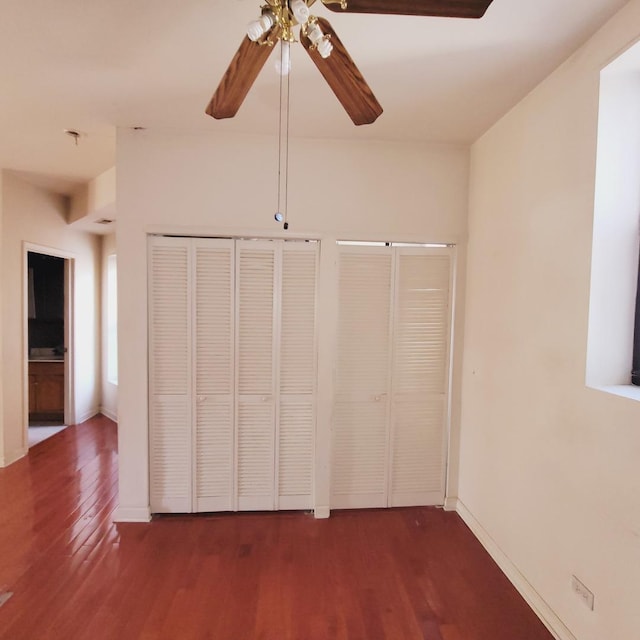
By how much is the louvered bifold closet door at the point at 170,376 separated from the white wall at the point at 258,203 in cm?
6

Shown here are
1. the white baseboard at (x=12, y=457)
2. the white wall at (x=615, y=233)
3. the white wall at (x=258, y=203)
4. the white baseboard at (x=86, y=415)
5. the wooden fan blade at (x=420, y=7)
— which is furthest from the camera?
the white baseboard at (x=86, y=415)

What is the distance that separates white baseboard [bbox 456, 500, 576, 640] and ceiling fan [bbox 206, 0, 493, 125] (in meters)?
2.45

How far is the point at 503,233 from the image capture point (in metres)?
2.17

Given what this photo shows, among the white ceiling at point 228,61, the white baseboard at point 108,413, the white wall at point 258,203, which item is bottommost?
the white baseboard at point 108,413

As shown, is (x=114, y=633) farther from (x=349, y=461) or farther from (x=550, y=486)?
(x=550, y=486)

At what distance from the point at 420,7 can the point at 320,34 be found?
298 millimetres

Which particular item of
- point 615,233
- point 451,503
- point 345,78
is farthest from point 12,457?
point 615,233

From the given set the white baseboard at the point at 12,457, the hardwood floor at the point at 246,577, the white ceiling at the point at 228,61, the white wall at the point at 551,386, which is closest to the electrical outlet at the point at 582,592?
the white wall at the point at 551,386

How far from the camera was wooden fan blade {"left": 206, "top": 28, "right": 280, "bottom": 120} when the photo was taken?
111 centimetres

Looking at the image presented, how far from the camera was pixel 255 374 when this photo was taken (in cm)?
254

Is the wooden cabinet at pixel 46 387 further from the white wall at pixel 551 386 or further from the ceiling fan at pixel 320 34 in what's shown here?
the white wall at pixel 551 386

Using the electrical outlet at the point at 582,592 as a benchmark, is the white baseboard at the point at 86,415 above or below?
below

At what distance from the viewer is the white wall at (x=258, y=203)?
2.41 meters

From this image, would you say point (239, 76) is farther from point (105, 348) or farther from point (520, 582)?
point (105, 348)
